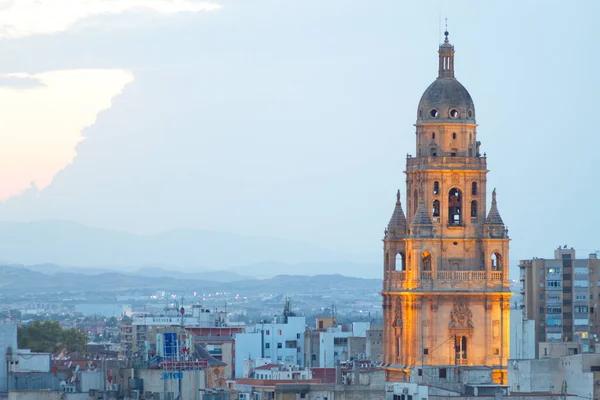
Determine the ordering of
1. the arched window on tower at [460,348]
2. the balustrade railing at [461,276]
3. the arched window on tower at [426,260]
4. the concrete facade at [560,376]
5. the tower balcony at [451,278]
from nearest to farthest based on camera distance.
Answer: the concrete facade at [560,376]
the arched window on tower at [460,348]
the tower balcony at [451,278]
the balustrade railing at [461,276]
the arched window on tower at [426,260]

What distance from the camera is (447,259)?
13800cm

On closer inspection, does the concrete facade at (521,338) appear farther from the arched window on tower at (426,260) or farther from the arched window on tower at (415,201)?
the arched window on tower at (426,260)

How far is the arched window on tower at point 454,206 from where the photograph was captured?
5443 inches

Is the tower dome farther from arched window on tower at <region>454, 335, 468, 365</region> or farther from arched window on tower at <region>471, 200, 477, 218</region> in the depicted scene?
arched window on tower at <region>454, 335, 468, 365</region>

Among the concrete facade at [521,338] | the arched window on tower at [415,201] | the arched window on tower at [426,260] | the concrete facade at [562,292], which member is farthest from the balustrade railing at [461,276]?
the concrete facade at [562,292]

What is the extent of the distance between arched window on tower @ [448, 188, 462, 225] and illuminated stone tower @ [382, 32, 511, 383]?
0.16 ft

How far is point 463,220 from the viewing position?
138125mm

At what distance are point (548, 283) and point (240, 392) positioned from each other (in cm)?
5705

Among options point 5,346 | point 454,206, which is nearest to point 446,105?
point 454,206

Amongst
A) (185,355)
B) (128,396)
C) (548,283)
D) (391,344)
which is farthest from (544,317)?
(128,396)

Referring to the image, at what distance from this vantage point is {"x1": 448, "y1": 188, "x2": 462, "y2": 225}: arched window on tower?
138 m

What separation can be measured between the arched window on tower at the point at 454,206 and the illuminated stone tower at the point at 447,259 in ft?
0.16

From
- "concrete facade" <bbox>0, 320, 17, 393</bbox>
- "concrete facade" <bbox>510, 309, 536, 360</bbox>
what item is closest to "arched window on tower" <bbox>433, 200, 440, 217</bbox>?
"concrete facade" <bbox>0, 320, 17, 393</bbox>

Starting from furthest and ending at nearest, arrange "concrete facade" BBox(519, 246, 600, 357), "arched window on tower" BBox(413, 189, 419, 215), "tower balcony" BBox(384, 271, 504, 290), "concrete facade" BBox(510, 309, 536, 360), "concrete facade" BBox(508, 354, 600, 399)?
"concrete facade" BBox(519, 246, 600, 357) < "concrete facade" BBox(510, 309, 536, 360) < "arched window on tower" BBox(413, 189, 419, 215) < "tower balcony" BBox(384, 271, 504, 290) < "concrete facade" BBox(508, 354, 600, 399)
